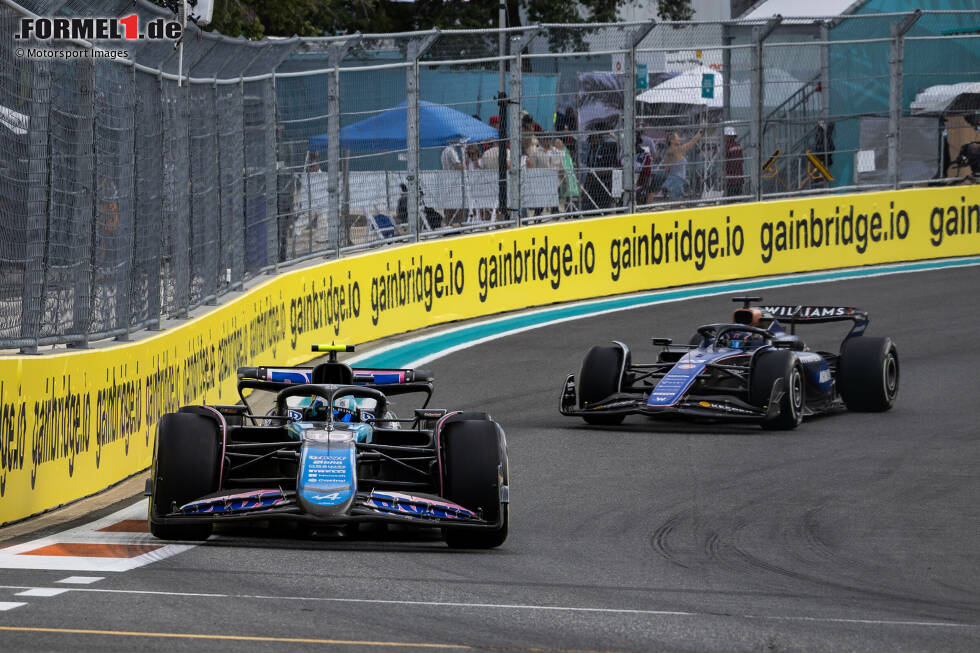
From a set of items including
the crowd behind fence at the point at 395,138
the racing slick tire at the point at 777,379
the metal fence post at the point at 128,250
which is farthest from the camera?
the racing slick tire at the point at 777,379

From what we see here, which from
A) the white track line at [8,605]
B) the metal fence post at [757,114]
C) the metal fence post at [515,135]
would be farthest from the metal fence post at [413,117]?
the white track line at [8,605]

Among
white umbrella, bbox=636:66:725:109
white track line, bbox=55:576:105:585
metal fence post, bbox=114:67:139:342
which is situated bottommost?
white track line, bbox=55:576:105:585

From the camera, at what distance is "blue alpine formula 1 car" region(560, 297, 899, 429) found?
40.2ft

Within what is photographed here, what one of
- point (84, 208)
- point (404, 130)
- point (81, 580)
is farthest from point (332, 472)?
point (404, 130)

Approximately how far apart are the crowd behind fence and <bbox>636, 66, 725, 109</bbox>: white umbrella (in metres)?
0.04

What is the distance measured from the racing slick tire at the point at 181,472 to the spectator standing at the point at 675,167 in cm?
1433

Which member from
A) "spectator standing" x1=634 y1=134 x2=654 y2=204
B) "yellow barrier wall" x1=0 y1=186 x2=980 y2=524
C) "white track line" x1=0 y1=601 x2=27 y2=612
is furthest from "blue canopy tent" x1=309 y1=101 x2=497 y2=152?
"white track line" x1=0 y1=601 x2=27 y2=612

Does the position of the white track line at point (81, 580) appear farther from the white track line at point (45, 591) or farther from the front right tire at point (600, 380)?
the front right tire at point (600, 380)

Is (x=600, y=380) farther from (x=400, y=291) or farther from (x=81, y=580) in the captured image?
(x=81, y=580)

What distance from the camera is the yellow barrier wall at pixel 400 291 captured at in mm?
8969

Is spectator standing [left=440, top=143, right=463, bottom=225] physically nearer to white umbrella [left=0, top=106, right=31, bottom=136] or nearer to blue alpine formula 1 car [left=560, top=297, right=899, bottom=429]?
blue alpine formula 1 car [left=560, top=297, right=899, bottom=429]

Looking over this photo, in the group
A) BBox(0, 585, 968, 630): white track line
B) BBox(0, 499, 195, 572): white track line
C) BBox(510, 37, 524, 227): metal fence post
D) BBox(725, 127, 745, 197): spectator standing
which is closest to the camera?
BBox(0, 585, 968, 630): white track line

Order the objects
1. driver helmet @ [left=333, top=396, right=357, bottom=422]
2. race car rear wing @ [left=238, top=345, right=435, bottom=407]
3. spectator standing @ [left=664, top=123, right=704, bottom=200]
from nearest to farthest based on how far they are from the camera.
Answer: driver helmet @ [left=333, top=396, right=357, bottom=422] < race car rear wing @ [left=238, top=345, right=435, bottom=407] < spectator standing @ [left=664, top=123, right=704, bottom=200]

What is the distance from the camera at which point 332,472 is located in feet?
26.2
